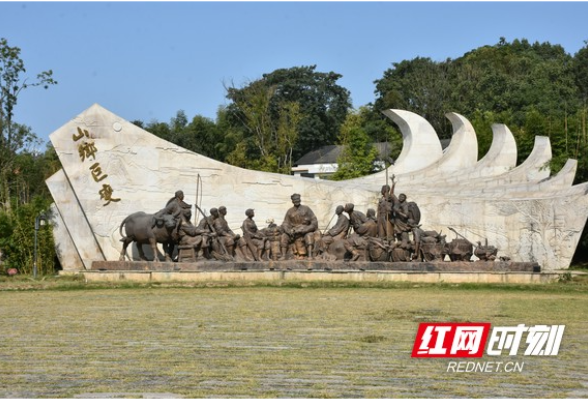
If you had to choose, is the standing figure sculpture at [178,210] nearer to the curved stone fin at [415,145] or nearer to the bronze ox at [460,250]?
the bronze ox at [460,250]

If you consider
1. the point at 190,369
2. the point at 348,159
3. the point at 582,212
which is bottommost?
the point at 190,369

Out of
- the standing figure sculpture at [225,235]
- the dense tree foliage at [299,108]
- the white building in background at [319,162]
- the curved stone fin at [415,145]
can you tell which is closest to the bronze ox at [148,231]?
the standing figure sculpture at [225,235]

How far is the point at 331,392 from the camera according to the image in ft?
23.2

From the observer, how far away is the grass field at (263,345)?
7332 mm

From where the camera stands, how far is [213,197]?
23.6 metres

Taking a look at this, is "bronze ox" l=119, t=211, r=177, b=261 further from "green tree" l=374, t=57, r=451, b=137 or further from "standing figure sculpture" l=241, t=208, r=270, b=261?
"green tree" l=374, t=57, r=451, b=137

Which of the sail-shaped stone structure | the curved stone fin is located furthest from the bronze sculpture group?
the curved stone fin

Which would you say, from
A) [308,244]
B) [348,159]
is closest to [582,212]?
[308,244]

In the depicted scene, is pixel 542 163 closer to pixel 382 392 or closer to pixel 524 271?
pixel 524 271

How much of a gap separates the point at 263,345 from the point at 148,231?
38.9 ft

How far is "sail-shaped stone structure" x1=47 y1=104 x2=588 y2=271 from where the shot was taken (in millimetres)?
23109

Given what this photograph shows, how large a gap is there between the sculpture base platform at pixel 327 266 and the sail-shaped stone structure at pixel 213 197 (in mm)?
2722

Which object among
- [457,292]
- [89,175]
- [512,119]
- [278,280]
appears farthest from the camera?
[512,119]

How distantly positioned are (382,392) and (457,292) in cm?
995
